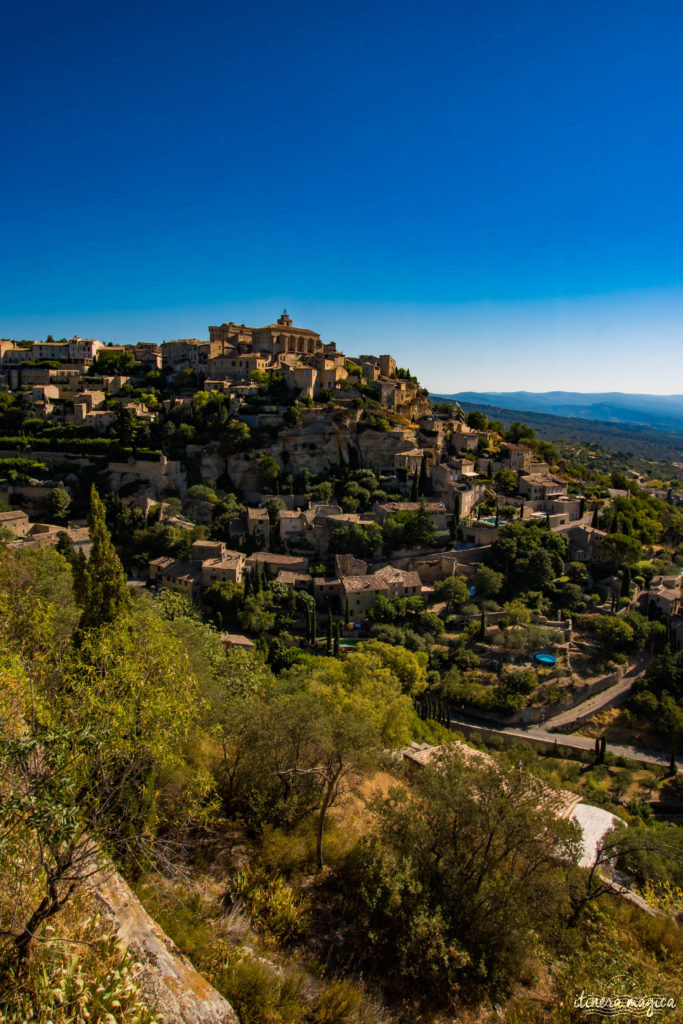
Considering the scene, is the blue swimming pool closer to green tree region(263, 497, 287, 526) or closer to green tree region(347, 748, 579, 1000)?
green tree region(263, 497, 287, 526)

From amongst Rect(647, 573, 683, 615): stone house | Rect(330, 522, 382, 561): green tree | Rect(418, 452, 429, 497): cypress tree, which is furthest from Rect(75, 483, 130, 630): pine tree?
Rect(647, 573, 683, 615): stone house

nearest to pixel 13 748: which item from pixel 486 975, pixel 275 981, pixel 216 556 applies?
pixel 275 981

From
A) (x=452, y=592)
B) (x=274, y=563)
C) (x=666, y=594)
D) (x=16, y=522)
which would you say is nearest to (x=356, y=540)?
(x=274, y=563)

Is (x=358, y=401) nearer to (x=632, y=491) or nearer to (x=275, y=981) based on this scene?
(x=632, y=491)

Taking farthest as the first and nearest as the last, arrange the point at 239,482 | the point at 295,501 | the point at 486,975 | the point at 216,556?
1. the point at 239,482
2. the point at 295,501
3. the point at 216,556
4. the point at 486,975

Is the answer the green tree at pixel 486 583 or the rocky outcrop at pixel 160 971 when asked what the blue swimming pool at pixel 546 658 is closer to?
the green tree at pixel 486 583

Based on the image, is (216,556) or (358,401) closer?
(216,556)

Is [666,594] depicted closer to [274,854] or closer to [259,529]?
[259,529]
